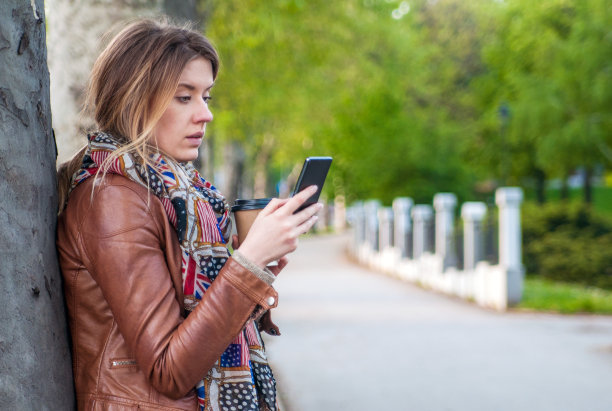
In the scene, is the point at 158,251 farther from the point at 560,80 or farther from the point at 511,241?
the point at 560,80

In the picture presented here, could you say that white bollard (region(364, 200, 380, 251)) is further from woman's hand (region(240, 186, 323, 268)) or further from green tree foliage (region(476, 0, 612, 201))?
woman's hand (region(240, 186, 323, 268))

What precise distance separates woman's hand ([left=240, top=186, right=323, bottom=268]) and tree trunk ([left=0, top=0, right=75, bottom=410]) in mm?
490

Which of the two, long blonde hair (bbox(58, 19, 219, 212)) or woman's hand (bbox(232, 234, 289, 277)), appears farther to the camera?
woman's hand (bbox(232, 234, 289, 277))

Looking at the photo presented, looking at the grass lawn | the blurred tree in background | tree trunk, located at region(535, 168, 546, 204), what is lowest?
the grass lawn

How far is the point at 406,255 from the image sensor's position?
21.4 m

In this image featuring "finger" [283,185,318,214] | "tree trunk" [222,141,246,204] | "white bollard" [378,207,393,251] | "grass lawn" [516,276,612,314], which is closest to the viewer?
"finger" [283,185,318,214]

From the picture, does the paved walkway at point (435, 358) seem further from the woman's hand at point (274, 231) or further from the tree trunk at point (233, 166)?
the tree trunk at point (233, 166)

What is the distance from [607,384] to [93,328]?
5.99 m

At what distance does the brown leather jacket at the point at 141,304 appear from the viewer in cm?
185

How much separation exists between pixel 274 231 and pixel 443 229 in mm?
15968

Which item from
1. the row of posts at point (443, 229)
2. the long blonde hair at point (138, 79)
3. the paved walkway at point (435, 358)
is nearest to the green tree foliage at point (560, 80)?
the row of posts at point (443, 229)

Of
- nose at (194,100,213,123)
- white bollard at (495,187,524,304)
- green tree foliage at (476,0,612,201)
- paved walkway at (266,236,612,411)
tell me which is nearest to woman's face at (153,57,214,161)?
nose at (194,100,213,123)

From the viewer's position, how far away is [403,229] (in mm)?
21625

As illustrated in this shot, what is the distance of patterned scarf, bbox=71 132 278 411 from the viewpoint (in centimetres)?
196
